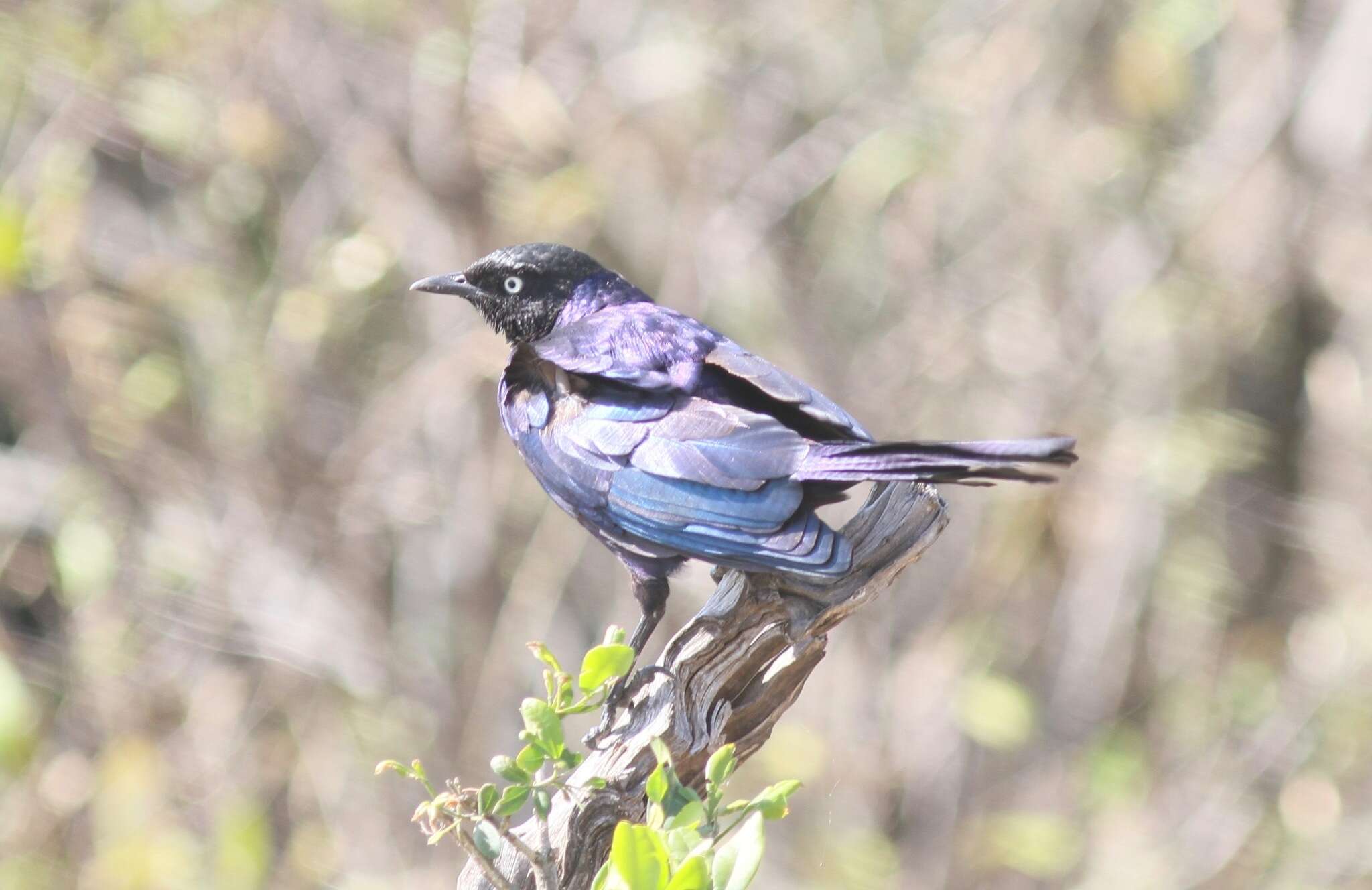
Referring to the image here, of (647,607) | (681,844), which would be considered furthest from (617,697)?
(681,844)

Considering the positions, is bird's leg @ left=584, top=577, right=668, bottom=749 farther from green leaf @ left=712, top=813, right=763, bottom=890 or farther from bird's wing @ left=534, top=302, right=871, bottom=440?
green leaf @ left=712, top=813, right=763, bottom=890

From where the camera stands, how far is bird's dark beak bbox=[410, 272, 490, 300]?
3377mm

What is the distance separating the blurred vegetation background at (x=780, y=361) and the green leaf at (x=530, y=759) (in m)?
3.50

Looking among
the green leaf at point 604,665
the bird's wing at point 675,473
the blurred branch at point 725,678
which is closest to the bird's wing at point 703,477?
the bird's wing at point 675,473

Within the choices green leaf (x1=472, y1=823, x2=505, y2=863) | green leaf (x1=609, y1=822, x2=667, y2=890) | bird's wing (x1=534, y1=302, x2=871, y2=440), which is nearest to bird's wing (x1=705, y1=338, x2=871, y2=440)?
bird's wing (x1=534, y1=302, x2=871, y2=440)

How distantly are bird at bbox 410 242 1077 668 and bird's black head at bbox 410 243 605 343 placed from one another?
0.05 m

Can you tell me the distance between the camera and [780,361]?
18.2 feet

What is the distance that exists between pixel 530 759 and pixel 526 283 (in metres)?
1.73

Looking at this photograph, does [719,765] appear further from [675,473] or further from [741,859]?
[675,473]

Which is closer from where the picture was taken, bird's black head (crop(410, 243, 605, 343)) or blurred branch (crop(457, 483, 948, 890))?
blurred branch (crop(457, 483, 948, 890))

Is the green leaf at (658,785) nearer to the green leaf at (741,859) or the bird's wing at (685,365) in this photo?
the green leaf at (741,859)

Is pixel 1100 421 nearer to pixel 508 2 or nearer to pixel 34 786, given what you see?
pixel 508 2

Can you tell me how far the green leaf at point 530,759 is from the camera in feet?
6.20

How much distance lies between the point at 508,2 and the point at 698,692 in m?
3.70
